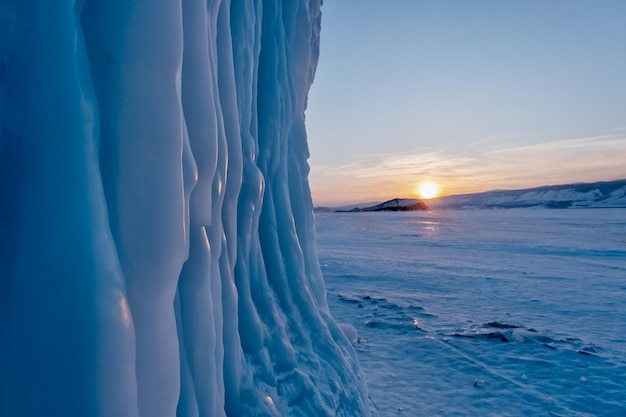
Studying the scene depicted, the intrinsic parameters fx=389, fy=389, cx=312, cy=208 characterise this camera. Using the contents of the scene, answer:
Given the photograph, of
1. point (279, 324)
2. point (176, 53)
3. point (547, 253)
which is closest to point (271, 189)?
point (279, 324)

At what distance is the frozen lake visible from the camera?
136 inches

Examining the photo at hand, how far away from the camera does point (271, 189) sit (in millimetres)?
3324

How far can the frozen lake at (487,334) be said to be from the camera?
3.46m

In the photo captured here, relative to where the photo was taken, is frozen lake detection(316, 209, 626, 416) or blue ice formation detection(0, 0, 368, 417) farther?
frozen lake detection(316, 209, 626, 416)

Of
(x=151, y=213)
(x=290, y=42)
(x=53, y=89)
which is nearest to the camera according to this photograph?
(x=53, y=89)

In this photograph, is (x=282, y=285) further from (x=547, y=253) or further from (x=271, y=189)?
(x=547, y=253)

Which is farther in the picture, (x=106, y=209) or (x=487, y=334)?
(x=487, y=334)

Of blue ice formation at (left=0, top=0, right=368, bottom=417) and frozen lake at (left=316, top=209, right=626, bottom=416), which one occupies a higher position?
blue ice formation at (left=0, top=0, right=368, bottom=417)

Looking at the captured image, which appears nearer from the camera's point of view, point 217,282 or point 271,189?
point 217,282

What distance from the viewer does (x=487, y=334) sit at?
4820 mm

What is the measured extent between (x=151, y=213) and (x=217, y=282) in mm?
760

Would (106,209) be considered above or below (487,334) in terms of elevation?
above

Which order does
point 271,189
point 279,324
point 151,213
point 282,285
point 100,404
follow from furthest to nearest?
point 271,189, point 282,285, point 279,324, point 151,213, point 100,404

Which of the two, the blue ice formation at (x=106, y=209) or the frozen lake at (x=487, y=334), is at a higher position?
the blue ice formation at (x=106, y=209)
